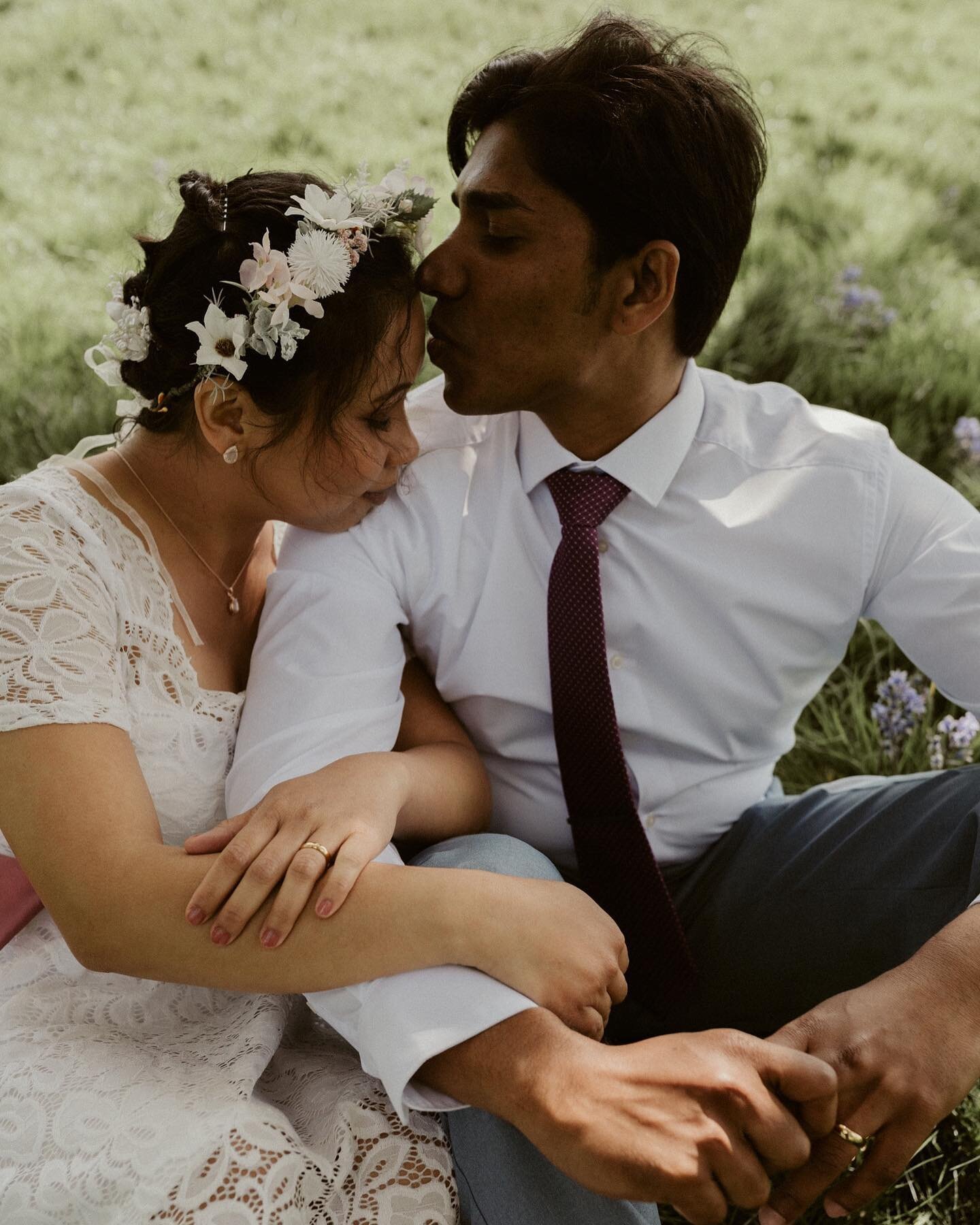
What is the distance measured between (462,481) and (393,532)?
6.8 inches

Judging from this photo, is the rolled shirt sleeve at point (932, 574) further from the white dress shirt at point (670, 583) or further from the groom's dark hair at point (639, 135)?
the groom's dark hair at point (639, 135)

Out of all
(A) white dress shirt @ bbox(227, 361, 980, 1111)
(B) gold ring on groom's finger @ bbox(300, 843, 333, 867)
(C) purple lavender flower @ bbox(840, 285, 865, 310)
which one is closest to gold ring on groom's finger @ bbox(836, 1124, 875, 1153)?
(A) white dress shirt @ bbox(227, 361, 980, 1111)

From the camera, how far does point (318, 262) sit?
1763 mm

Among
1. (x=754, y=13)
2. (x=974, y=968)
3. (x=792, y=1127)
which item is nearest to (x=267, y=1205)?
(x=792, y=1127)

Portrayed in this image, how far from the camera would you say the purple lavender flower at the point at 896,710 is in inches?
107

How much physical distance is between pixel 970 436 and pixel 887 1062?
7.43 ft

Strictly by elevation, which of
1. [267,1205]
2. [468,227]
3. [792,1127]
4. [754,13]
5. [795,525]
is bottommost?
[267,1205]

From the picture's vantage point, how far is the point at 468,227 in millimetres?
2074

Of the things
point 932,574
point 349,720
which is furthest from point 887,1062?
point 349,720

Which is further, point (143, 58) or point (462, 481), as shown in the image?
point (143, 58)

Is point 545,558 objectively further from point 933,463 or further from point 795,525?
point 933,463

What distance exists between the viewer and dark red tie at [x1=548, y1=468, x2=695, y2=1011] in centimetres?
203

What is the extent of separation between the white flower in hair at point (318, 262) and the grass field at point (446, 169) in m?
0.85

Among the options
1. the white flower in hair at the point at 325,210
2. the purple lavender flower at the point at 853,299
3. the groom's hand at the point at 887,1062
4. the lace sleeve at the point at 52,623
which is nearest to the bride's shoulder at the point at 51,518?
the lace sleeve at the point at 52,623
